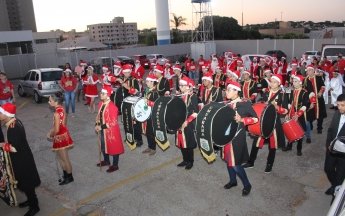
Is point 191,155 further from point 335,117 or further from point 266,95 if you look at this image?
point 335,117

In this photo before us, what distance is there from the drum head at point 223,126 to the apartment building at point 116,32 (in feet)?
403

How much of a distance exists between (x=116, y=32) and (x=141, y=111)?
12595 centimetres

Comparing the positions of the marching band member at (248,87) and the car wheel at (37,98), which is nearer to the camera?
the marching band member at (248,87)

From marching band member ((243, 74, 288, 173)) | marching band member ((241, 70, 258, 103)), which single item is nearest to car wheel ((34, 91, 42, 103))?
marching band member ((241, 70, 258, 103))

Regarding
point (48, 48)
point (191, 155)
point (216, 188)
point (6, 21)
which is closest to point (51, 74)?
point (191, 155)

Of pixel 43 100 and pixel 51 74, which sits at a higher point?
pixel 51 74

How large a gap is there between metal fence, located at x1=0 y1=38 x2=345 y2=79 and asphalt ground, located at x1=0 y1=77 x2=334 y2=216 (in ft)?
65.7

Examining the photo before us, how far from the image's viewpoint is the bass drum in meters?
5.16

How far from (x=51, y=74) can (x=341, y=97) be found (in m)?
12.3

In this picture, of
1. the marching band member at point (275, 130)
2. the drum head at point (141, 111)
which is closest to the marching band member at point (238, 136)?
the marching band member at point (275, 130)

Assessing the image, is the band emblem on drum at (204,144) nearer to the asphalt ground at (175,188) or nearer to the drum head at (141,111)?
the asphalt ground at (175,188)

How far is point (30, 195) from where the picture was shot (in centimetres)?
488

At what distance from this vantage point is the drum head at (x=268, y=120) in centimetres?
517

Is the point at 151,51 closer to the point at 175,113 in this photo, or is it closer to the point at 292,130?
the point at 175,113
